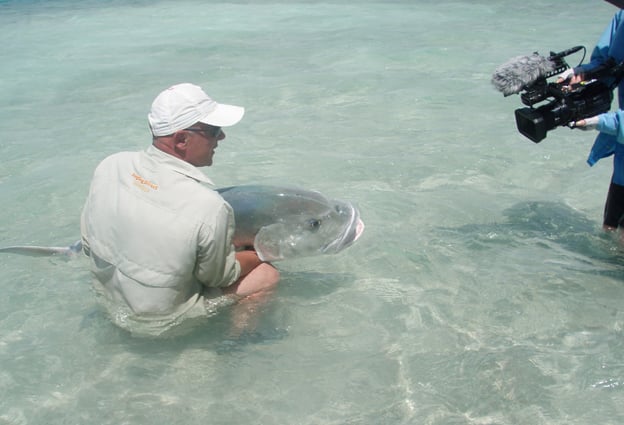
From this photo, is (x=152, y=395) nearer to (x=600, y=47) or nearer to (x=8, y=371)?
(x=8, y=371)

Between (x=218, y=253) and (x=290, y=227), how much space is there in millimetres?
598

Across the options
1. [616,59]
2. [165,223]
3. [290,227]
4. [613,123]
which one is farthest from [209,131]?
[616,59]

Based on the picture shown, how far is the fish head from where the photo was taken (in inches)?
Result: 146

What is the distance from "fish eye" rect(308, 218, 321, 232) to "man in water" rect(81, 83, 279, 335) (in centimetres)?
48

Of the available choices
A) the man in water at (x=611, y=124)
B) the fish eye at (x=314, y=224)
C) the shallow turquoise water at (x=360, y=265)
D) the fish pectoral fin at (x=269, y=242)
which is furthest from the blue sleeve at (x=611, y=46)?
the fish pectoral fin at (x=269, y=242)

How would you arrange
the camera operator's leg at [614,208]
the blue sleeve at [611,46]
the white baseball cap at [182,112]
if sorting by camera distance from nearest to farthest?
1. the white baseball cap at [182,112]
2. the blue sleeve at [611,46]
3. the camera operator's leg at [614,208]

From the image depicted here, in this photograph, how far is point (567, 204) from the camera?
210 inches

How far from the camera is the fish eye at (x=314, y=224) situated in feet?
12.2

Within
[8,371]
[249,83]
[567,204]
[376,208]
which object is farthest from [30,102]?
[567,204]

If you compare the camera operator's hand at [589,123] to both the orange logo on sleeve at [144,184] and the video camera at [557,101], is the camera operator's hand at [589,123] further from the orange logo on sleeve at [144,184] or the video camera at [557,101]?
the orange logo on sleeve at [144,184]

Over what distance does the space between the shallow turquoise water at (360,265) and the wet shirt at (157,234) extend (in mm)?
369

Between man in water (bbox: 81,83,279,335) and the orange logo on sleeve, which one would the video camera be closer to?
man in water (bbox: 81,83,279,335)

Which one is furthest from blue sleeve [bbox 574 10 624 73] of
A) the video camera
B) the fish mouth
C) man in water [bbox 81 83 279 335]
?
man in water [bbox 81 83 279 335]

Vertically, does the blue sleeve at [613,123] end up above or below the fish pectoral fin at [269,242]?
above
